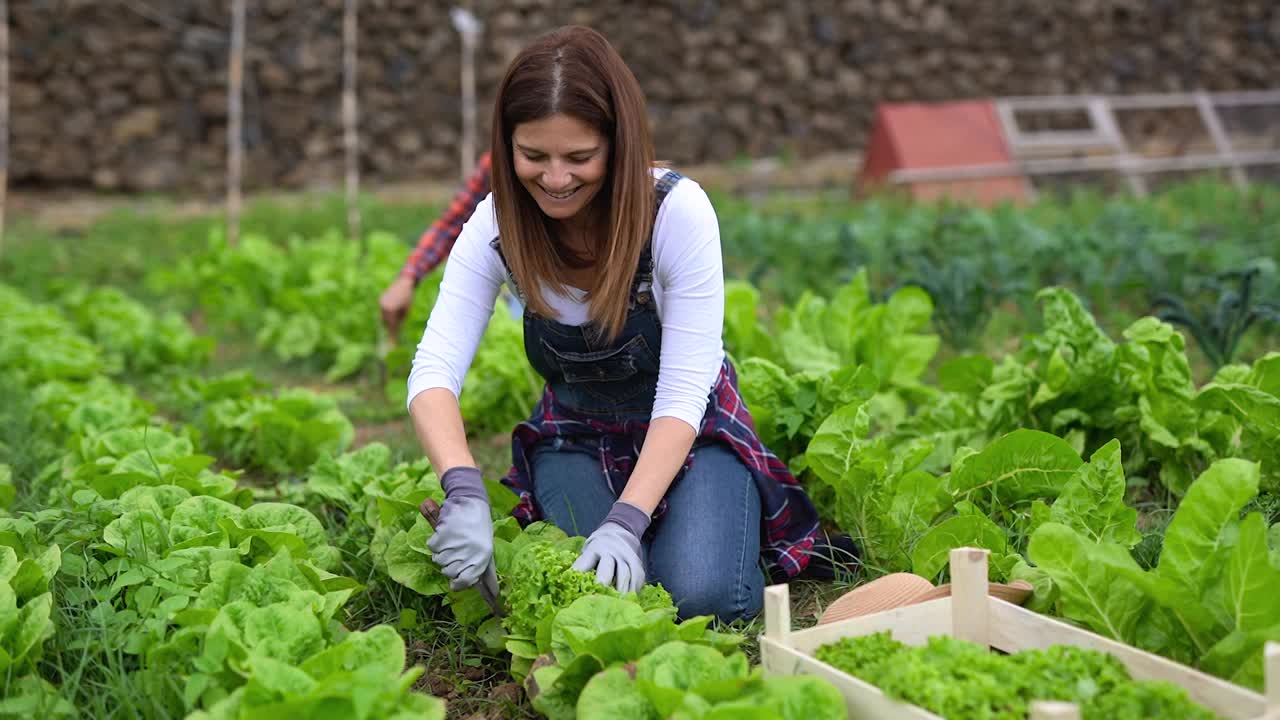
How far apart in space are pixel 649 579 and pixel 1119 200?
19.2 ft

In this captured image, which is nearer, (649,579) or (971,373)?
(649,579)

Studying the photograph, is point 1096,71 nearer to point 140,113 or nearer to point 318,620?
point 140,113

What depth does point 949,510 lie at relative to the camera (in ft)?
8.34

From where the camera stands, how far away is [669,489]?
8.17ft

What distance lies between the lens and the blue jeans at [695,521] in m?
2.30

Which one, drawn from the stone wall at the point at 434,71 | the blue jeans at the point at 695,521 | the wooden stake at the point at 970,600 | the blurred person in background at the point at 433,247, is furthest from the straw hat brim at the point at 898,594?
the stone wall at the point at 434,71

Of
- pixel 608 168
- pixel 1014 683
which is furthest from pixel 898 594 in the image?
pixel 608 168

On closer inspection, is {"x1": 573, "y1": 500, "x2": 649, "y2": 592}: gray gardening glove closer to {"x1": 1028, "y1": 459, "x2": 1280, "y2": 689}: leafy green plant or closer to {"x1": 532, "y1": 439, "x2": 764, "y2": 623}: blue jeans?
{"x1": 532, "y1": 439, "x2": 764, "y2": 623}: blue jeans

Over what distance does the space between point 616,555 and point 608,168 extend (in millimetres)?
676

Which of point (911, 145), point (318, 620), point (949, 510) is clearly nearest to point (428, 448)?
point (318, 620)

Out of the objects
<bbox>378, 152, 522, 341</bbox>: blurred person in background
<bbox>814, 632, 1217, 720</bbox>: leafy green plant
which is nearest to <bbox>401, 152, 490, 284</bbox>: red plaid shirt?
<bbox>378, 152, 522, 341</bbox>: blurred person in background

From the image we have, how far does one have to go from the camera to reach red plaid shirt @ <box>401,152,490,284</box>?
12.0 ft

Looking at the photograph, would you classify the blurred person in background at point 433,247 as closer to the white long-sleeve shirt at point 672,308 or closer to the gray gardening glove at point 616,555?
the white long-sleeve shirt at point 672,308

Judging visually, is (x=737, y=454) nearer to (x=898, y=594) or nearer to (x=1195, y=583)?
(x=898, y=594)
